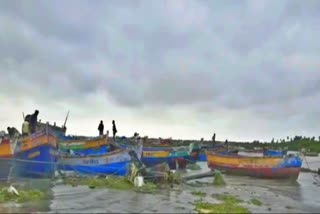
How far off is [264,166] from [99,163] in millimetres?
12128

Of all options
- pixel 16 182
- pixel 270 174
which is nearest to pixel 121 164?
pixel 16 182

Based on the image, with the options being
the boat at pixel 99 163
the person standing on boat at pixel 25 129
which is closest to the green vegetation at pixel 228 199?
the boat at pixel 99 163

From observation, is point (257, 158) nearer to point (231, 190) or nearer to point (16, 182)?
point (231, 190)

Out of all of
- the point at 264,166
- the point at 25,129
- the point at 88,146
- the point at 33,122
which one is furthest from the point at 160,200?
the point at 88,146

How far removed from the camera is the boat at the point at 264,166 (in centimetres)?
3184

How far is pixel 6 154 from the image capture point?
24.3m

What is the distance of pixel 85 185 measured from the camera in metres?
22.2

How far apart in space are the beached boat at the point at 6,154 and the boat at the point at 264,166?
56.1 feet

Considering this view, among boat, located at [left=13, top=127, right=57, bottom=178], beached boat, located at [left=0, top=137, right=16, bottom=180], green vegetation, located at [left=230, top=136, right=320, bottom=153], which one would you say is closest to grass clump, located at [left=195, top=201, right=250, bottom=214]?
boat, located at [left=13, top=127, right=57, bottom=178]

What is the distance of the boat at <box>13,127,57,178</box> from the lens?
24.4 m

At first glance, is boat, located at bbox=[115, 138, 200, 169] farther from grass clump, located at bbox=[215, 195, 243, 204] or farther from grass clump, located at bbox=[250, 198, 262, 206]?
grass clump, located at bbox=[250, 198, 262, 206]

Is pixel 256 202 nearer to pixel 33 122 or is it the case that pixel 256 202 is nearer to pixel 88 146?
pixel 33 122

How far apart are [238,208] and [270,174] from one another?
17.2 metres

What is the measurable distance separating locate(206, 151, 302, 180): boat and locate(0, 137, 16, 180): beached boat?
673 inches
